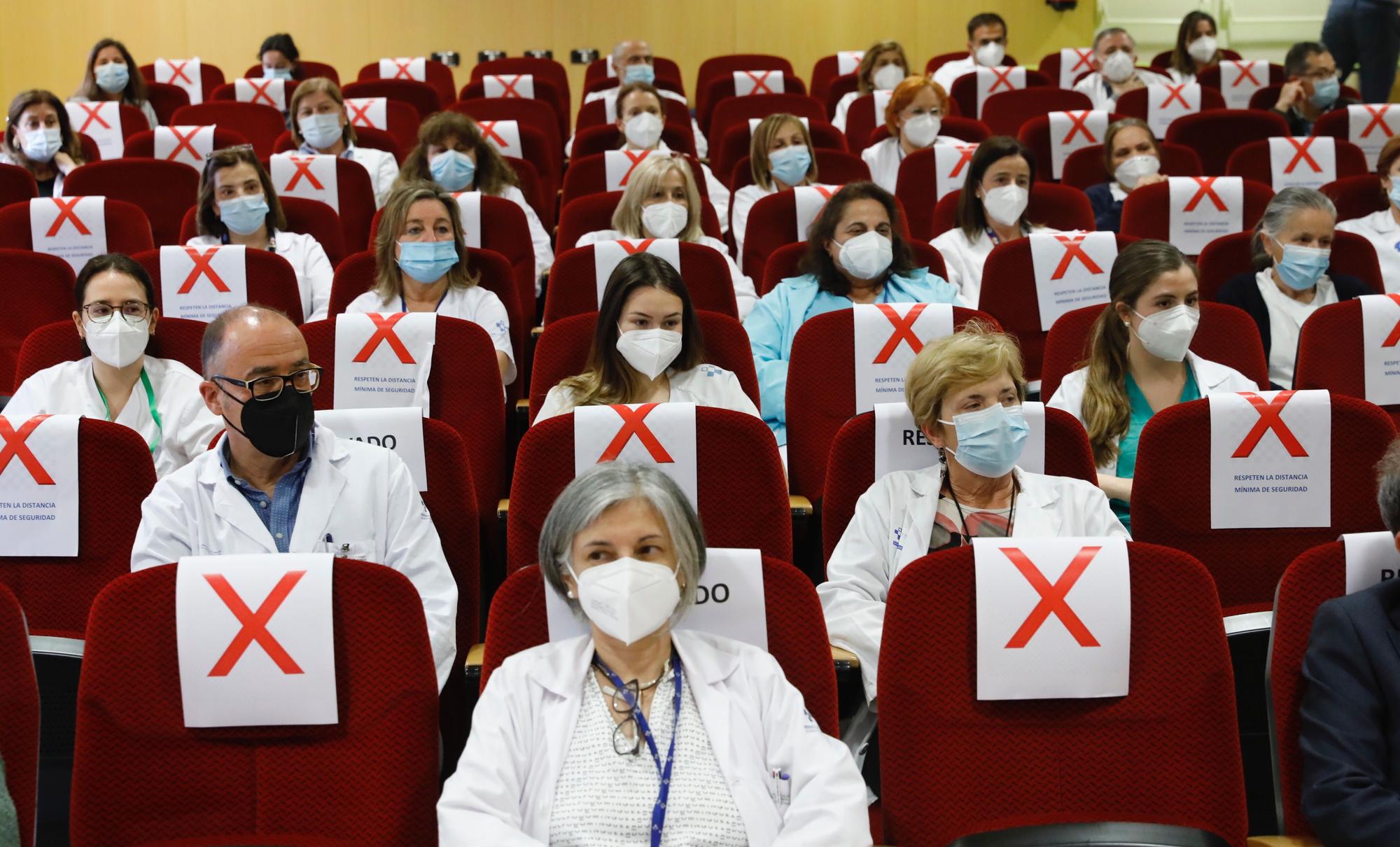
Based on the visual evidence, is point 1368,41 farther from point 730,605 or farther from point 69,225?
point 730,605

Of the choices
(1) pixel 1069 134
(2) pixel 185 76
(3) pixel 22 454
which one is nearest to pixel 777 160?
(1) pixel 1069 134

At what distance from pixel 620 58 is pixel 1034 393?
5.07m

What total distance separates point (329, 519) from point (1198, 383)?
1948mm

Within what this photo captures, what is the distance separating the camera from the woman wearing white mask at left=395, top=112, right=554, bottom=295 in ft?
17.8

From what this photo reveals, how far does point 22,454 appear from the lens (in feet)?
8.79

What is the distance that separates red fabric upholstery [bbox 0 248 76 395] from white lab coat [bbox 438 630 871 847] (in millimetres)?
2627

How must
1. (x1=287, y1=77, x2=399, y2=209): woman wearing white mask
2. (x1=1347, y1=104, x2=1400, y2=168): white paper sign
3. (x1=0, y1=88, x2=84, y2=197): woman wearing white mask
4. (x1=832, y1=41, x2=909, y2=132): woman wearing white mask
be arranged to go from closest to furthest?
(x1=0, y1=88, x2=84, y2=197): woman wearing white mask, (x1=287, y1=77, x2=399, y2=209): woman wearing white mask, (x1=1347, y1=104, x2=1400, y2=168): white paper sign, (x1=832, y1=41, x2=909, y2=132): woman wearing white mask

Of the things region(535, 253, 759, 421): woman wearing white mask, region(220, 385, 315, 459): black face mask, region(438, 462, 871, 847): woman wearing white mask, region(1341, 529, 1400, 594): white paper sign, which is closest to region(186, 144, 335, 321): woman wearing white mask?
A: region(535, 253, 759, 421): woman wearing white mask

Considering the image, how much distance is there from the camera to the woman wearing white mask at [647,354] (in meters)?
3.31

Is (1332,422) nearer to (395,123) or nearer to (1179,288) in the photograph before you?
(1179,288)

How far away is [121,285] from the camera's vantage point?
331 cm

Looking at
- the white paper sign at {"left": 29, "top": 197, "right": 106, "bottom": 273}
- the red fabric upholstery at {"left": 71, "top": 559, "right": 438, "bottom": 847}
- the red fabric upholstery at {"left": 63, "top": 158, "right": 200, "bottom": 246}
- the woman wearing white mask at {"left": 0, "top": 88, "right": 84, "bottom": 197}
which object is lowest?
→ the red fabric upholstery at {"left": 71, "top": 559, "right": 438, "bottom": 847}

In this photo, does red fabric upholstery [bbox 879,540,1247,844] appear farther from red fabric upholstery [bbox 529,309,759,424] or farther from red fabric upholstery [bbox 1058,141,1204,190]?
red fabric upholstery [bbox 1058,141,1204,190]

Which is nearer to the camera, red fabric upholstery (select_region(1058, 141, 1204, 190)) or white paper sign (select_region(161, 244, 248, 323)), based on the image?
white paper sign (select_region(161, 244, 248, 323))
